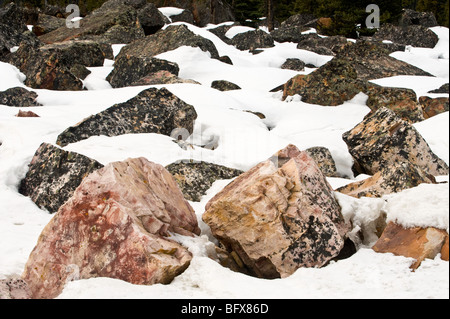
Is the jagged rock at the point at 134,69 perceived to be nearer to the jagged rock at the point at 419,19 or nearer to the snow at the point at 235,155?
the snow at the point at 235,155

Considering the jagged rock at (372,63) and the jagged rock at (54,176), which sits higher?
the jagged rock at (54,176)

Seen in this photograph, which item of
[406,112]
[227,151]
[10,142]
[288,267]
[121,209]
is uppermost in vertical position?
[121,209]

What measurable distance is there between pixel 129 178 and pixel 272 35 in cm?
1958

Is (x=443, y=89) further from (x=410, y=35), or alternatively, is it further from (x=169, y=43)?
(x=410, y=35)

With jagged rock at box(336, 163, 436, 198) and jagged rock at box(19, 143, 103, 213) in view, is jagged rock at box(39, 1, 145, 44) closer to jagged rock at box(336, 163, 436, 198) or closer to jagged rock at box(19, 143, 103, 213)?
jagged rock at box(19, 143, 103, 213)

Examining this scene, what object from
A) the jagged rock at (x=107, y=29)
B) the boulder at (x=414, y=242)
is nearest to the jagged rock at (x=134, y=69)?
the jagged rock at (x=107, y=29)

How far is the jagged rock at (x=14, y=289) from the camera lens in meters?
3.44

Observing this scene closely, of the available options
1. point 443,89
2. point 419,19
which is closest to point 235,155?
point 443,89

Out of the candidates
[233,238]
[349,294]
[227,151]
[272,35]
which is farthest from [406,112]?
[272,35]

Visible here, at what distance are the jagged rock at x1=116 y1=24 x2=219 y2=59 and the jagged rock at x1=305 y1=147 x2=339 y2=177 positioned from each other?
29.3 ft

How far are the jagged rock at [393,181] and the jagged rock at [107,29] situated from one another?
50.1ft

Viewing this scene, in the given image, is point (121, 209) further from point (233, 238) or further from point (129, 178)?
point (233, 238)

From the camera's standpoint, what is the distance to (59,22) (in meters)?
23.0

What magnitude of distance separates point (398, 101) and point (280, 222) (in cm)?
751
